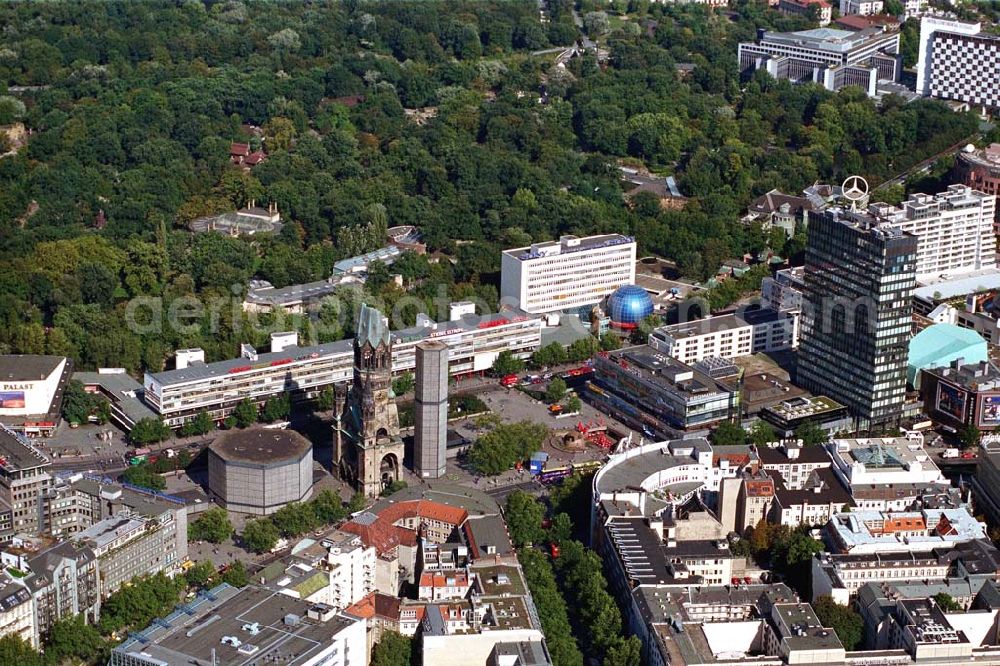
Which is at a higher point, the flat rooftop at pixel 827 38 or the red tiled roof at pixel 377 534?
the flat rooftop at pixel 827 38

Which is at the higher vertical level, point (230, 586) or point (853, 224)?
point (853, 224)

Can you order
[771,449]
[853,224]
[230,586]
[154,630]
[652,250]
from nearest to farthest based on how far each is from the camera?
[154,630]
[230,586]
[771,449]
[853,224]
[652,250]

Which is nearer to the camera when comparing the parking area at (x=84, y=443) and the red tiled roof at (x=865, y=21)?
the parking area at (x=84, y=443)

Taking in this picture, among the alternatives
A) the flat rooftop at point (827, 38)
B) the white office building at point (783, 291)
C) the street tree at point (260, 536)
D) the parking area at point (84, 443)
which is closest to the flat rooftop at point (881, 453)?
the white office building at point (783, 291)

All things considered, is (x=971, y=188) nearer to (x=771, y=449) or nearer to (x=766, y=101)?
(x=766, y=101)

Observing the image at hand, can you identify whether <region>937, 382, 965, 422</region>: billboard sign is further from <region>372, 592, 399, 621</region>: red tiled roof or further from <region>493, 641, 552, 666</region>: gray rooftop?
<region>372, 592, 399, 621</region>: red tiled roof

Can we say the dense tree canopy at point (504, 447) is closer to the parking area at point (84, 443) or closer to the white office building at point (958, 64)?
the parking area at point (84, 443)

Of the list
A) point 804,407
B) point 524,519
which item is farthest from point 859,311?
point 524,519

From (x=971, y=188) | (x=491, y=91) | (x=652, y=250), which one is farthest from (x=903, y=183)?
(x=491, y=91)

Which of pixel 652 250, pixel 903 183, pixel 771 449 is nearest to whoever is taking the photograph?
pixel 771 449
